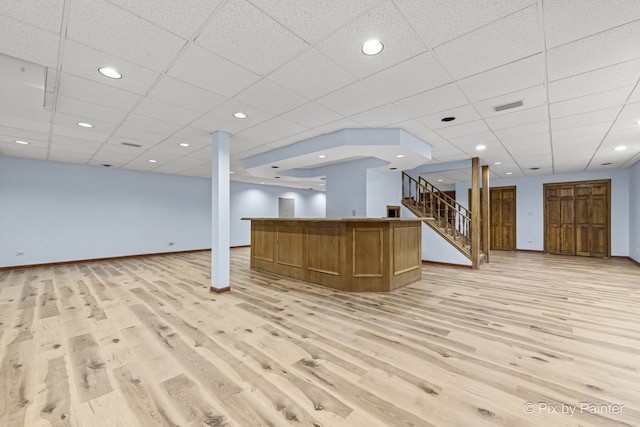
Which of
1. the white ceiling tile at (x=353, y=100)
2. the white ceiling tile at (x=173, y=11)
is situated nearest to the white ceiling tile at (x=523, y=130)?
the white ceiling tile at (x=353, y=100)

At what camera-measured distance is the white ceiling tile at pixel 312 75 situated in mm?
2500

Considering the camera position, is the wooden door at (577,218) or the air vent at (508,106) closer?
the air vent at (508,106)

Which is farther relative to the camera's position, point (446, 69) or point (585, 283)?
point (585, 283)

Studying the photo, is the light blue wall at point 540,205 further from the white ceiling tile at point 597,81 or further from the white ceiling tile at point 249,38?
the white ceiling tile at point 249,38

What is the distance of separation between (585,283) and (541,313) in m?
2.66

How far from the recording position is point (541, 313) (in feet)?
11.7

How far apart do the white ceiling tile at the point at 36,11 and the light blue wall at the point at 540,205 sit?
11.5 m

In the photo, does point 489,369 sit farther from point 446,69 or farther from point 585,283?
point 585,283

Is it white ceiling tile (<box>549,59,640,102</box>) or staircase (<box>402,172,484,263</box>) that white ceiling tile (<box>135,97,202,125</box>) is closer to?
white ceiling tile (<box>549,59,640,102</box>)

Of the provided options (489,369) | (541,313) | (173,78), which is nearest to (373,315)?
(489,369)

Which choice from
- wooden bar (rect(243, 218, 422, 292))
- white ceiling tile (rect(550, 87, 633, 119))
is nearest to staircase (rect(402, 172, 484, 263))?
wooden bar (rect(243, 218, 422, 292))

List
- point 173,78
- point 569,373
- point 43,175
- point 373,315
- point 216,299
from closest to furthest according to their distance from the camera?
point 569,373
point 173,78
point 373,315
point 216,299
point 43,175

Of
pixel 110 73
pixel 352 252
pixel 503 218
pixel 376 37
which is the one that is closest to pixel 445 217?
pixel 503 218

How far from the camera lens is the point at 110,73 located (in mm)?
2715
